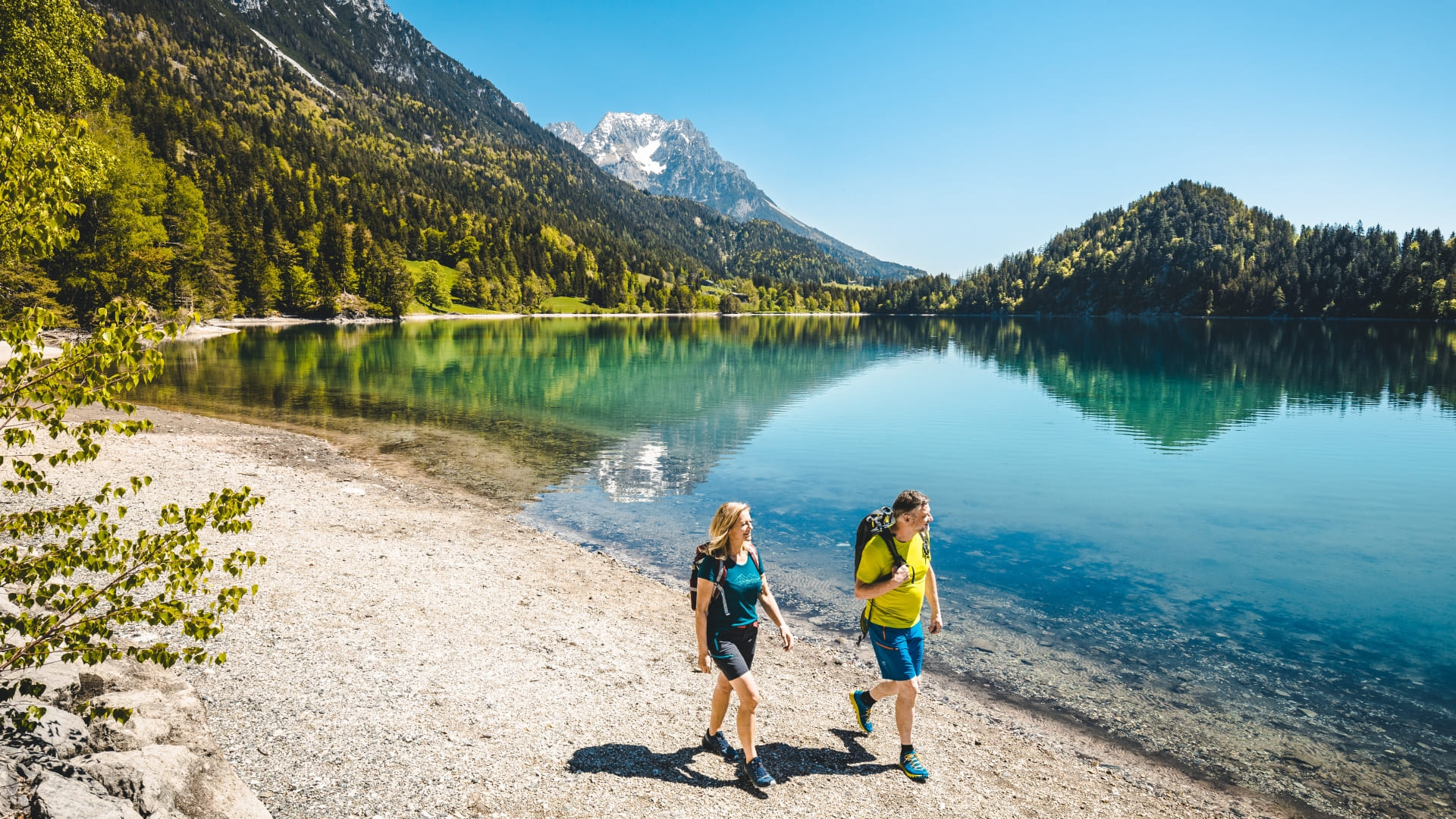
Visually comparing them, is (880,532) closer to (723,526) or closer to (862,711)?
(723,526)

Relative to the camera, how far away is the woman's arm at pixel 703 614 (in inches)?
308

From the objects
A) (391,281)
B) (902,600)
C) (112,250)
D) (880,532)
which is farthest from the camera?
(391,281)

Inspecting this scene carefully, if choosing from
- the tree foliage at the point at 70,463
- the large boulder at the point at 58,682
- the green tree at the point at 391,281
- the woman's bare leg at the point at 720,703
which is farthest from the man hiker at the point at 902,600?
the green tree at the point at 391,281

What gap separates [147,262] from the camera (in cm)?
7038

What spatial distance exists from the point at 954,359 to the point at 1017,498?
→ 66133 mm

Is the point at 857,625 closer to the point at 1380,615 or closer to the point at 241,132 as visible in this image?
the point at 1380,615

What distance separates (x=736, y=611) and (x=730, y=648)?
433 millimetres

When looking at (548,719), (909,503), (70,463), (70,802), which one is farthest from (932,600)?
(70,463)

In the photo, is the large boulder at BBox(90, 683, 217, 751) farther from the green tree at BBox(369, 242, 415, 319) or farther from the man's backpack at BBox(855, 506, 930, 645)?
the green tree at BBox(369, 242, 415, 319)

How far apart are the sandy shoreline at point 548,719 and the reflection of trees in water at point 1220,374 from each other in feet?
98.5

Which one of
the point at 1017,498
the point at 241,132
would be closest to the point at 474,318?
the point at 241,132

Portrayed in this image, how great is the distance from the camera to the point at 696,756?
8.87 meters

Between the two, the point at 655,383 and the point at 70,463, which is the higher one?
the point at 70,463

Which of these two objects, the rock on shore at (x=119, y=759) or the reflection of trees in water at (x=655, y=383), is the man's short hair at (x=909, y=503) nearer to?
the rock on shore at (x=119, y=759)
